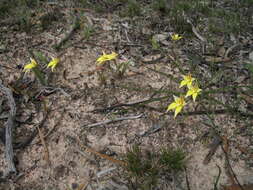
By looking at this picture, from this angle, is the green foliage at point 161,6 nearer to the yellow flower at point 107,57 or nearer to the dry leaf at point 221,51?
the dry leaf at point 221,51

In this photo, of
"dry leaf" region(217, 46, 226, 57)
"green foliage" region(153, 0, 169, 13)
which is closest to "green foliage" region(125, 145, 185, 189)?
"dry leaf" region(217, 46, 226, 57)

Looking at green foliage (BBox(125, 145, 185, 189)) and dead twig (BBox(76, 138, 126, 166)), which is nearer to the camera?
green foliage (BBox(125, 145, 185, 189))

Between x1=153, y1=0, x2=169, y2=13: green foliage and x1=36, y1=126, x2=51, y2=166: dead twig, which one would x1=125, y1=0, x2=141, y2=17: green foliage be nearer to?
x1=153, y1=0, x2=169, y2=13: green foliage

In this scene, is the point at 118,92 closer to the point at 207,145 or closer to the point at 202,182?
the point at 207,145

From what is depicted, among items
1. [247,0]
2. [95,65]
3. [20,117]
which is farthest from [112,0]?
[20,117]

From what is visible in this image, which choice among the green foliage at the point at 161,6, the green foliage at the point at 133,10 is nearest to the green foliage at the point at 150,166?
the green foliage at the point at 133,10

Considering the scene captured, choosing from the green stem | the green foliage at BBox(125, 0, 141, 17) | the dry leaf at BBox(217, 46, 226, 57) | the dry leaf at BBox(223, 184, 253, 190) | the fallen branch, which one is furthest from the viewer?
the green foliage at BBox(125, 0, 141, 17)

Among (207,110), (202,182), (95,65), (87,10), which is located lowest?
(202,182)

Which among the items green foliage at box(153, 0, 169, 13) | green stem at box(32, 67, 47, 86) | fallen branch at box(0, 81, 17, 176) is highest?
green foliage at box(153, 0, 169, 13)
